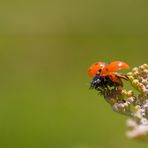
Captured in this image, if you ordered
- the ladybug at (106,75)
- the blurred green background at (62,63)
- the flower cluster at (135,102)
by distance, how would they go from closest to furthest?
the flower cluster at (135,102), the ladybug at (106,75), the blurred green background at (62,63)

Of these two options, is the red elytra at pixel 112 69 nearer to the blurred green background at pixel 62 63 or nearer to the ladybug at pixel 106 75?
the ladybug at pixel 106 75

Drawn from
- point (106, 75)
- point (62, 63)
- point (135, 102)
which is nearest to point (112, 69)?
point (106, 75)

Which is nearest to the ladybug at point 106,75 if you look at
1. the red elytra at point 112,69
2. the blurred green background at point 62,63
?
the red elytra at point 112,69

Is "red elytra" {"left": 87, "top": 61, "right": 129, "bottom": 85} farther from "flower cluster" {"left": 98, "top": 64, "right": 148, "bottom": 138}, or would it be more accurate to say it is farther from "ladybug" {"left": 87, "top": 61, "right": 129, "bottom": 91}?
"flower cluster" {"left": 98, "top": 64, "right": 148, "bottom": 138}

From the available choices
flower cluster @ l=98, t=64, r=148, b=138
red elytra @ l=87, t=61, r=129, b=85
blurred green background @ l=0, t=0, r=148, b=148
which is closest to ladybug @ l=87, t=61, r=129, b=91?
red elytra @ l=87, t=61, r=129, b=85

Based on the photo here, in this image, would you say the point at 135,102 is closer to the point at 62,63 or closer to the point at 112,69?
the point at 112,69

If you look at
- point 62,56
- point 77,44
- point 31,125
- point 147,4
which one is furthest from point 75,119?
point 147,4

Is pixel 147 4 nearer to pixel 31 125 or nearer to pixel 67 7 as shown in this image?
pixel 67 7
